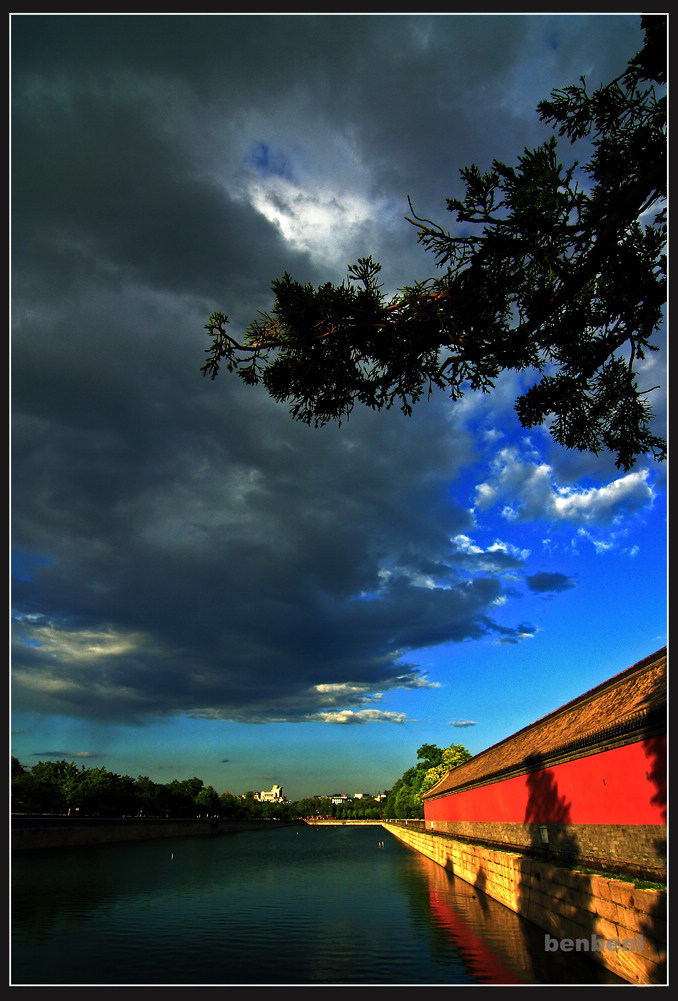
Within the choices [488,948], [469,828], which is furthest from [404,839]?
[488,948]

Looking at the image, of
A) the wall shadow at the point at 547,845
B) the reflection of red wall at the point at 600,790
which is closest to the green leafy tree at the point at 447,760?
the reflection of red wall at the point at 600,790

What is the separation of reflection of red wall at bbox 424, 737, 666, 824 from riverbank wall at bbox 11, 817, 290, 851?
111ft

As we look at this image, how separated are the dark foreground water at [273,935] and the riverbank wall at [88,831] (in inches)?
627

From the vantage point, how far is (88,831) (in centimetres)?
4741

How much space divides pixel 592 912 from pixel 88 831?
162ft

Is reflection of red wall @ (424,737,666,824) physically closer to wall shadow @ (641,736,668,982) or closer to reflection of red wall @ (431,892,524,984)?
wall shadow @ (641,736,668,982)

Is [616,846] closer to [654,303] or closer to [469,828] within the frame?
[654,303]

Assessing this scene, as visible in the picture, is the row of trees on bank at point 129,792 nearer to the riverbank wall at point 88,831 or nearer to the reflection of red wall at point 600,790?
the riverbank wall at point 88,831

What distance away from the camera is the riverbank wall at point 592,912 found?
7467 millimetres

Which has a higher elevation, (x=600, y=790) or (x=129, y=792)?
(x=600, y=790)

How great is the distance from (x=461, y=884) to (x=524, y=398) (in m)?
19.9

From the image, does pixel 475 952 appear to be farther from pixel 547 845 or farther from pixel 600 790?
pixel 600 790

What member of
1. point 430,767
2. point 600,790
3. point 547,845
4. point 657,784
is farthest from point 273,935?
point 430,767

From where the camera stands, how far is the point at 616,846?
32.7ft
